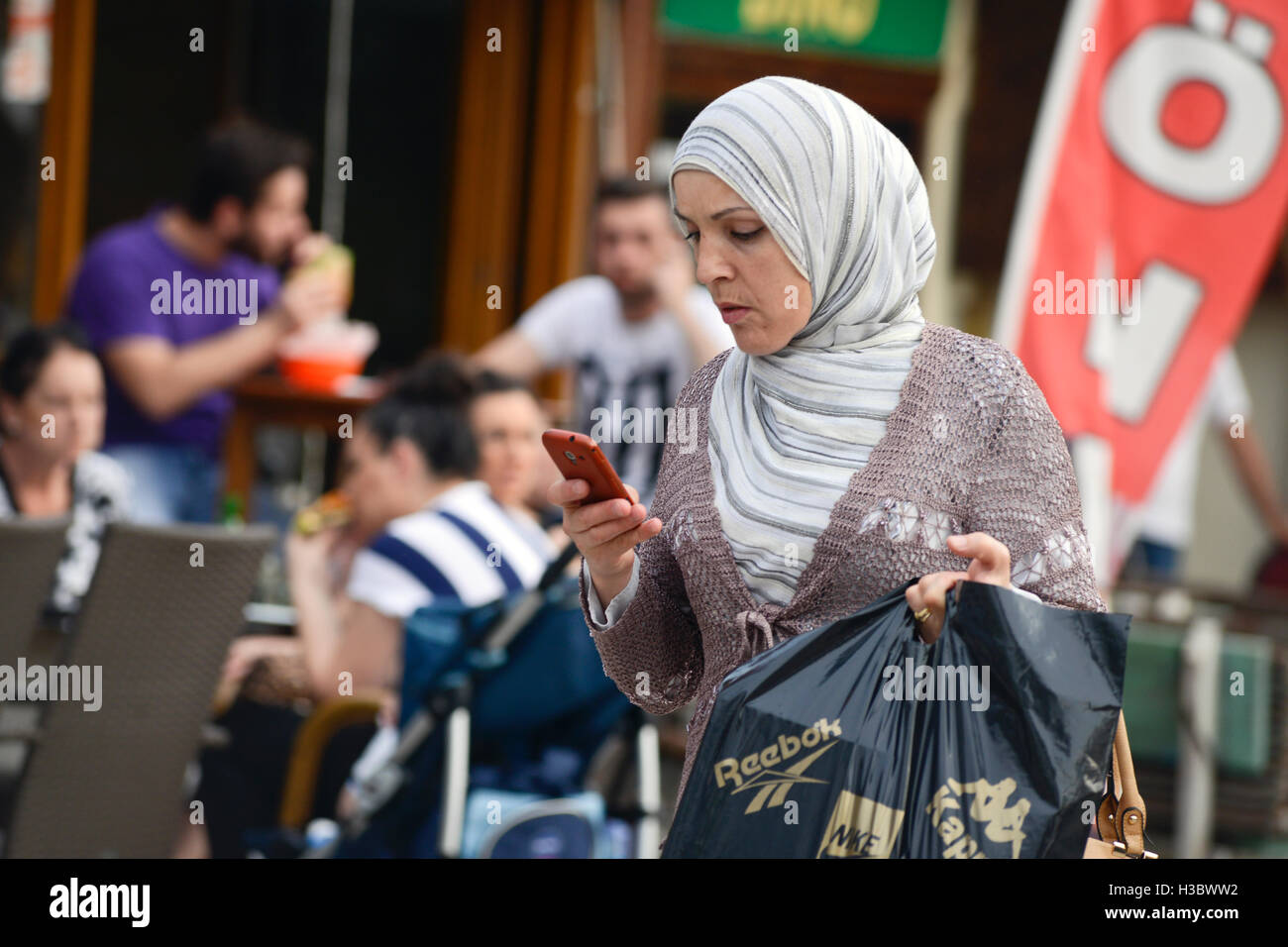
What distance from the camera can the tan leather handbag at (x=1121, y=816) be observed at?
6.12 ft

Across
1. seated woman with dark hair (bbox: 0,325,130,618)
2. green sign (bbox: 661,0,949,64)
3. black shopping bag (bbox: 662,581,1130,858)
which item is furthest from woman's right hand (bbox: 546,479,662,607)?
green sign (bbox: 661,0,949,64)

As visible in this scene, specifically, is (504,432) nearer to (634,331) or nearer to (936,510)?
(634,331)

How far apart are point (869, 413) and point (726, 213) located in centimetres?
29

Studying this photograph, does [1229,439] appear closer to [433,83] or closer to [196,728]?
[433,83]

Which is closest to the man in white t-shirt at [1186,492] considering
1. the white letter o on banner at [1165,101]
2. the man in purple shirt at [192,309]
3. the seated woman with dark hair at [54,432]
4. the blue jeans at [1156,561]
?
the blue jeans at [1156,561]

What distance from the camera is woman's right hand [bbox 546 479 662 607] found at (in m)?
1.93

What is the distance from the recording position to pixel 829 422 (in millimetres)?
1971

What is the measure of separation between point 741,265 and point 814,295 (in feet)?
0.32

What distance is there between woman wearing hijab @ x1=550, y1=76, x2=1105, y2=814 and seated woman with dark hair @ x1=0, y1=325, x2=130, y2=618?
2988mm

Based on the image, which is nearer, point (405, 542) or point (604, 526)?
point (604, 526)

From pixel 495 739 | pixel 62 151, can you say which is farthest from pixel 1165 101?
pixel 62 151

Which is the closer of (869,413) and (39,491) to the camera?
(869,413)

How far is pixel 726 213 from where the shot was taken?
191 cm
